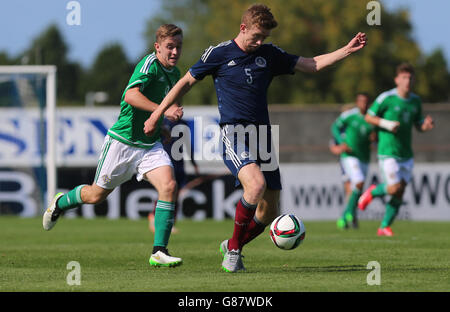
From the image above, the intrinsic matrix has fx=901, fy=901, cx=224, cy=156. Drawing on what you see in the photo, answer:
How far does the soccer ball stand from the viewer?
8508mm

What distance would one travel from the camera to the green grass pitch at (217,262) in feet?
23.2

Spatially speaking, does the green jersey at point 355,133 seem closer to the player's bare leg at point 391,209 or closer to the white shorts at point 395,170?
the player's bare leg at point 391,209

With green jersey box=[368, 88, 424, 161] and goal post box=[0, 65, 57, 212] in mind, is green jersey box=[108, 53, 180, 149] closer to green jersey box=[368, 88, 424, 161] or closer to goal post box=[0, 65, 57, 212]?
green jersey box=[368, 88, 424, 161]

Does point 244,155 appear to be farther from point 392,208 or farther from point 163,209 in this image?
point 392,208

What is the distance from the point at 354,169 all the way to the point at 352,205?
0.91 m

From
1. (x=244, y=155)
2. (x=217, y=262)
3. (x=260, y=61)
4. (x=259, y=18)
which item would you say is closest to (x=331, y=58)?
(x=260, y=61)

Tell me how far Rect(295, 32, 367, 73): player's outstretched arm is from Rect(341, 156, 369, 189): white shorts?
8058mm

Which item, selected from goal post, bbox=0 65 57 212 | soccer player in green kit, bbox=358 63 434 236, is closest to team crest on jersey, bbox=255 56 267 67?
soccer player in green kit, bbox=358 63 434 236

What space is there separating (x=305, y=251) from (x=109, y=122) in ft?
49.6

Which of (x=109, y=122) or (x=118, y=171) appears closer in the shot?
(x=118, y=171)

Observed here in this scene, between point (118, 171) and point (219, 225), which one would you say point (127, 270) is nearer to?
point (118, 171)

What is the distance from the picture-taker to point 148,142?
29.7ft

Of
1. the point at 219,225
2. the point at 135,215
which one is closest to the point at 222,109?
the point at 219,225
